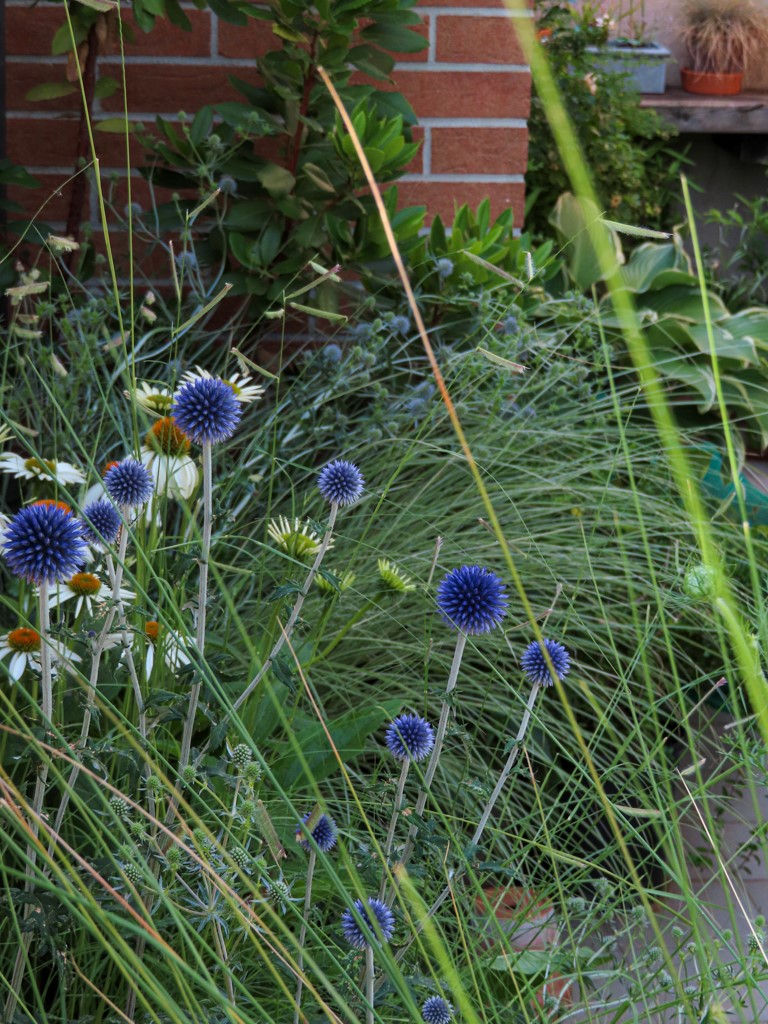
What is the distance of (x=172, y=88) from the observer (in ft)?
8.14

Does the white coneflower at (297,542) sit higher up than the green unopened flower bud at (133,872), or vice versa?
the white coneflower at (297,542)

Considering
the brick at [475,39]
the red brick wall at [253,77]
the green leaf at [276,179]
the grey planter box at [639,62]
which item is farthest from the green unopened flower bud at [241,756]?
the grey planter box at [639,62]

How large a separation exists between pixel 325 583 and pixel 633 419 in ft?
4.67

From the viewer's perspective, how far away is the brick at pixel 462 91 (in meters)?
2.55

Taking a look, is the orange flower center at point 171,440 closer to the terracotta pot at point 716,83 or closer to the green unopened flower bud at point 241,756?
the green unopened flower bud at point 241,756

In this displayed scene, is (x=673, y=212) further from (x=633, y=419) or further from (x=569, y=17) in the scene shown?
(x=633, y=419)

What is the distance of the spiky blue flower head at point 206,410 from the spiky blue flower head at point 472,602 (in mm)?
253

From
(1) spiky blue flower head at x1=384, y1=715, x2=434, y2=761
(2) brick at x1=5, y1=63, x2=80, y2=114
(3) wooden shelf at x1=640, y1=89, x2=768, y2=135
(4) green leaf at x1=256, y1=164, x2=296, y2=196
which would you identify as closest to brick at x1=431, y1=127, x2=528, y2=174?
(4) green leaf at x1=256, y1=164, x2=296, y2=196

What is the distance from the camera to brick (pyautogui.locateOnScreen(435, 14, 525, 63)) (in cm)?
252

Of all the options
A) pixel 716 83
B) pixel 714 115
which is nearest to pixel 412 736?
pixel 714 115

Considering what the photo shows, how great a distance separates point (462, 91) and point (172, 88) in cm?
67

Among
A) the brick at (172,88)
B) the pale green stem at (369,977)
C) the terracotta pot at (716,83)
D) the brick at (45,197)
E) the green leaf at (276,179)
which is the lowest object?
the pale green stem at (369,977)

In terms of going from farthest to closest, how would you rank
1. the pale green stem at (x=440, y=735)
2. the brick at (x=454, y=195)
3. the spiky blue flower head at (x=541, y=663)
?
the brick at (x=454, y=195)
the spiky blue flower head at (x=541, y=663)
the pale green stem at (x=440, y=735)

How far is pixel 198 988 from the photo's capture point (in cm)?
115
